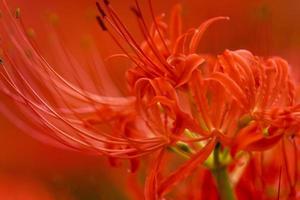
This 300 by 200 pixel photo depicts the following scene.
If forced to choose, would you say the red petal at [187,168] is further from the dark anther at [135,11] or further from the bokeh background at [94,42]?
the bokeh background at [94,42]

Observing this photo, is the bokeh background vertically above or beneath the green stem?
above

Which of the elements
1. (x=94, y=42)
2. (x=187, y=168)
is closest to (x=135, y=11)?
(x=187, y=168)

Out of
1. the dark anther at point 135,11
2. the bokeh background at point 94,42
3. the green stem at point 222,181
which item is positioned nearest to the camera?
the dark anther at point 135,11

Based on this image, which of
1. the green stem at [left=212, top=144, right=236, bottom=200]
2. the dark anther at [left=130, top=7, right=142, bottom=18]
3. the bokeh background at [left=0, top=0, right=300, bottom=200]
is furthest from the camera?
the bokeh background at [left=0, top=0, right=300, bottom=200]

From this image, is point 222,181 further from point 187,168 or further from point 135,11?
point 135,11

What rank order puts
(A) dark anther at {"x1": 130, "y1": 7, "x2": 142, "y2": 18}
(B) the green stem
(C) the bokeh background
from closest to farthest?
(A) dark anther at {"x1": 130, "y1": 7, "x2": 142, "y2": 18}
(B) the green stem
(C) the bokeh background

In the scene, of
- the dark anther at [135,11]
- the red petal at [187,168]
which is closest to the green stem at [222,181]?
the red petal at [187,168]

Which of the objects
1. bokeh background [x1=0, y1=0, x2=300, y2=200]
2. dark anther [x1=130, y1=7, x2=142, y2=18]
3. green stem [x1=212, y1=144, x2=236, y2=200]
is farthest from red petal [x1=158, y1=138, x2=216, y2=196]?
bokeh background [x1=0, y1=0, x2=300, y2=200]

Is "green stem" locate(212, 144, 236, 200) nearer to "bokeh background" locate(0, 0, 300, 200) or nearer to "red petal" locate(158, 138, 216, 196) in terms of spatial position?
"red petal" locate(158, 138, 216, 196)

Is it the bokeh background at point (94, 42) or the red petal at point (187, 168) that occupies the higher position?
the bokeh background at point (94, 42)
